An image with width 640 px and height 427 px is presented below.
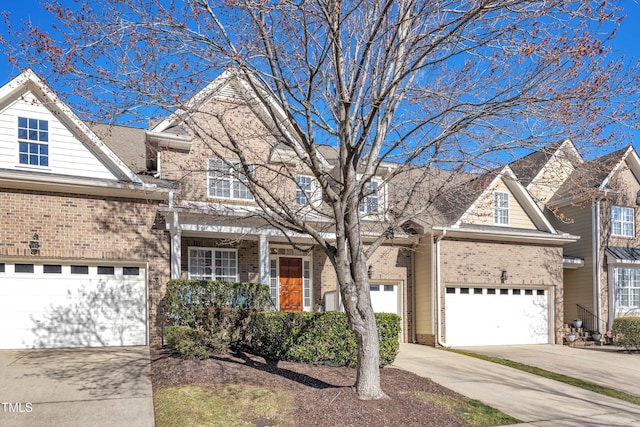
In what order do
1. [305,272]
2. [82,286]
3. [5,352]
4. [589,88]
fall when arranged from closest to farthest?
[589,88] → [5,352] → [82,286] → [305,272]

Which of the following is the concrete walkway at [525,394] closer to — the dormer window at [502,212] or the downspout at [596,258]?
the dormer window at [502,212]

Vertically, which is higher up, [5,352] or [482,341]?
[5,352]

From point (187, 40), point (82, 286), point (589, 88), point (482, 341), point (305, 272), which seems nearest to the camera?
point (589, 88)

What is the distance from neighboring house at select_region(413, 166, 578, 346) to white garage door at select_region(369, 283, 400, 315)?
2.50ft

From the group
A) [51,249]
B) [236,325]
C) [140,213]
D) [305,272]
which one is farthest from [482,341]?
[51,249]

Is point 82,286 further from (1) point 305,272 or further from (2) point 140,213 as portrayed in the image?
(1) point 305,272

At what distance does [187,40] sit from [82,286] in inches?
297

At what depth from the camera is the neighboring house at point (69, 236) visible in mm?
12328

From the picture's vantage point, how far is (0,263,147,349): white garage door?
40.5 ft

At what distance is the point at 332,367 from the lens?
36.3 feet

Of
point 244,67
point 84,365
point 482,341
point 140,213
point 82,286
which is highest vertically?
point 244,67

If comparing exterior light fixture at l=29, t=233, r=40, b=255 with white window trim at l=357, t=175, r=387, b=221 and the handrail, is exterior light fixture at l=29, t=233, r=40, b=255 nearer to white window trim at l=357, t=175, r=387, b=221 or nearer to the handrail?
white window trim at l=357, t=175, r=387, b=221

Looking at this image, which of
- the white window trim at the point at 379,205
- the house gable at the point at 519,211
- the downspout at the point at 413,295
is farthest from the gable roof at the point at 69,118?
the house gable at the point at 519,211

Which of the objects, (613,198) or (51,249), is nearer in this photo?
(51,249)
